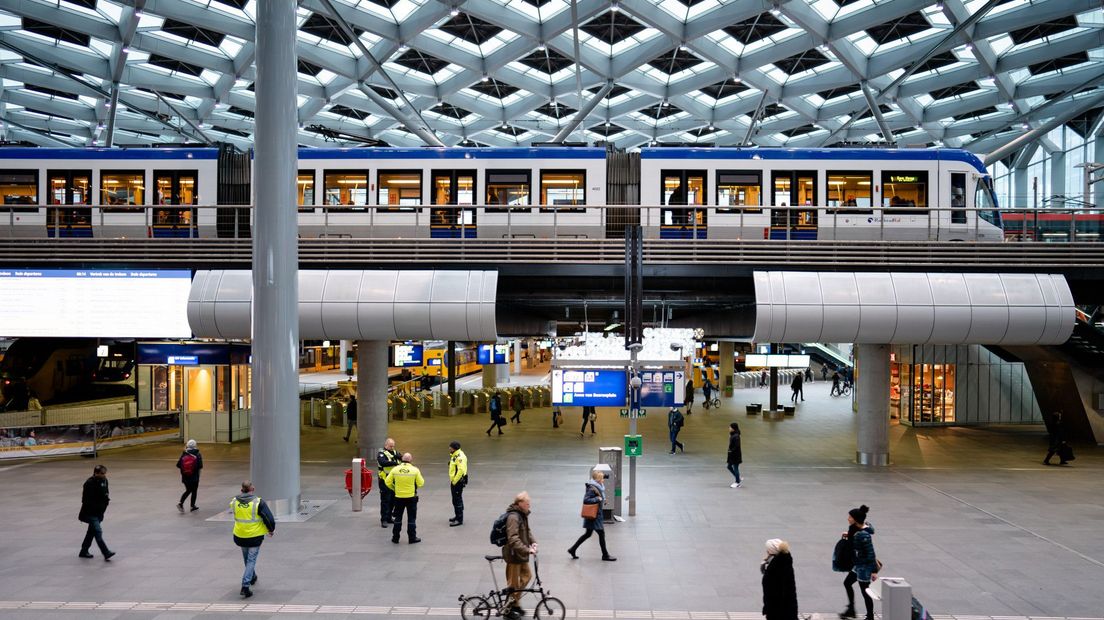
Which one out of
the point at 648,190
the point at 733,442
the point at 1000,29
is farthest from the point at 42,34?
the point at 1000,29

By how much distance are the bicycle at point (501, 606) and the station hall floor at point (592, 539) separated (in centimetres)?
42

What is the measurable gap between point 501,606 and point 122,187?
1866 centimetres

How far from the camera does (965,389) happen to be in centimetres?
2703

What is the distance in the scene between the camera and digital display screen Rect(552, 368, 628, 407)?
15.9 meters

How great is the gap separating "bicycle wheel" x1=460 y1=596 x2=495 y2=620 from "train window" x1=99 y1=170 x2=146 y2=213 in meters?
17.2

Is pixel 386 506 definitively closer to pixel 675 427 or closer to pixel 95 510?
pixel 95 510

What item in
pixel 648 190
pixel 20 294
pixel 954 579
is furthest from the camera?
pixel 648 190

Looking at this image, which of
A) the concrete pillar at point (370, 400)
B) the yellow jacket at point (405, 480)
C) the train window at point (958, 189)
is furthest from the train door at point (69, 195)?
the train window at point (958, 189)

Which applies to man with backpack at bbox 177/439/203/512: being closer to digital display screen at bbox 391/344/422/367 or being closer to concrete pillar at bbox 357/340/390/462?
concrete pillar at bbox 357/340/390/462

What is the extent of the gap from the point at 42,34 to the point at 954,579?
1800 inches

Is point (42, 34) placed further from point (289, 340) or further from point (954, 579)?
point (954, 579)

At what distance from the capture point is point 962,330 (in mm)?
15570

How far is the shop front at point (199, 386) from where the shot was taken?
813 inches

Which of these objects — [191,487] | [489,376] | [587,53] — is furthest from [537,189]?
[587,53]
